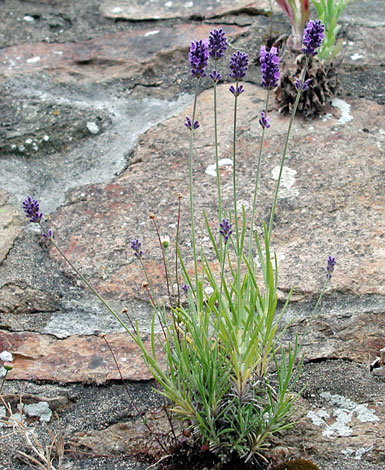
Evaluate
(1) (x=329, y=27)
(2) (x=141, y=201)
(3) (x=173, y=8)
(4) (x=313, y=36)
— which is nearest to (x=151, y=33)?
(3) (x=173, y=8)

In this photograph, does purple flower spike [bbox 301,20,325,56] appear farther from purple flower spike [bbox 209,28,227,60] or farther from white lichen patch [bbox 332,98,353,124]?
white lichen patch [bbox 332,98,353,124]

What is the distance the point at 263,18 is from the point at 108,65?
0.64 m

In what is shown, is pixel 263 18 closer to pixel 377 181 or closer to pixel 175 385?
pixel 377 181

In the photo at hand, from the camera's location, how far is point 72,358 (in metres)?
1.64

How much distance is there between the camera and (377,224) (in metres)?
1.87

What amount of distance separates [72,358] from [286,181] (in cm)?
84

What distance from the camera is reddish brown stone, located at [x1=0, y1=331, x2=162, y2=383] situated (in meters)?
1.60

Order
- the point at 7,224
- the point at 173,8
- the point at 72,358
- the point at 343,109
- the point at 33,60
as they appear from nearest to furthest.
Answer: the point at 72,358, the point at 7,224, the point at 343,109, the point at 33,60, the point at 173,8

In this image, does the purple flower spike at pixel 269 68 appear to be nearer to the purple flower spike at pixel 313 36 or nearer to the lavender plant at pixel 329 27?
the purple flower spike at pixel 313 36

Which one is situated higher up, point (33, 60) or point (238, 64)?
point (238, 64)

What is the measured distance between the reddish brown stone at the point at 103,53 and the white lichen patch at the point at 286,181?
2.52 feet

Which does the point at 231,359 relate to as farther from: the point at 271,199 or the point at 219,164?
the point at 219,164

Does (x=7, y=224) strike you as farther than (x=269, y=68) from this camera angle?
Yes

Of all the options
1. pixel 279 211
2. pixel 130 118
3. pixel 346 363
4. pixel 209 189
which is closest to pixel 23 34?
pixel 130 118
